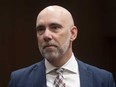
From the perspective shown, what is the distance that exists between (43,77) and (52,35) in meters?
0.20

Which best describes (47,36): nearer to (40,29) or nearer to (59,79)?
(40,29)

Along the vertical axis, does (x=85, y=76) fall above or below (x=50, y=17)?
below

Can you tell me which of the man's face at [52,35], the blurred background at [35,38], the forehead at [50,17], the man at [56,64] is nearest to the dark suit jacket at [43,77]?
the man at [56,64]

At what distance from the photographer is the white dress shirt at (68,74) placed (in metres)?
1.83

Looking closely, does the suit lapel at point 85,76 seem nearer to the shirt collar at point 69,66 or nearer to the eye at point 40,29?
the shirt collar at point 69,66

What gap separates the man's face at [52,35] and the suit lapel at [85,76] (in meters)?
0.12

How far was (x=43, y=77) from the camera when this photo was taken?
186 cm

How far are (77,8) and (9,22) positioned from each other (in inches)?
21.6

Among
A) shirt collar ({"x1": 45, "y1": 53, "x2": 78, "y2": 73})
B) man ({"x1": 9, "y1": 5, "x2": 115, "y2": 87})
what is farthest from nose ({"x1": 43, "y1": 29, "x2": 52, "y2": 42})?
shirt collar ({"x1": 45, "y1": 53, "x2": 78, "y2": 73})

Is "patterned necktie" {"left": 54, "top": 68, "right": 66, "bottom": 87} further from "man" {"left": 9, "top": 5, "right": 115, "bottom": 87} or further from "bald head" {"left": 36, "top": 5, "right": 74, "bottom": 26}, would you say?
"bald head" {"left": 36, "top": 5, "right": 74, "bottom": 26}

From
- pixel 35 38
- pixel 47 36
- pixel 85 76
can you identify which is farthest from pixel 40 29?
pixel 35 38

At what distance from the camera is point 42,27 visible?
1.83m

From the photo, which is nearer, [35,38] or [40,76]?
[40,76]

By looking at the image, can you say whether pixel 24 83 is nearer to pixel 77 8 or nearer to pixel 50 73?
pixel 50 73
